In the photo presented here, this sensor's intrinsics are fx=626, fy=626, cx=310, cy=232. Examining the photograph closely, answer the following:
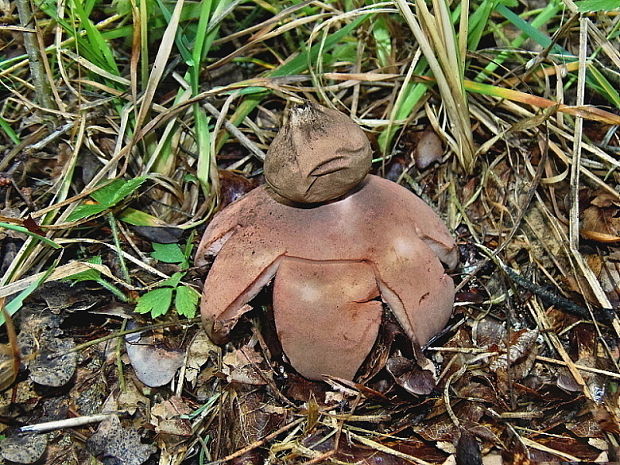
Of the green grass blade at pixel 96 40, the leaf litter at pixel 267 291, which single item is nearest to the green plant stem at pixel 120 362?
the leaf litter at pixel 267 291

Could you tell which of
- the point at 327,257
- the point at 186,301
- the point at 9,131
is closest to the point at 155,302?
the point at 186,301

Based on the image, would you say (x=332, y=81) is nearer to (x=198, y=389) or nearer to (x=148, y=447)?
(x=198, y=389)

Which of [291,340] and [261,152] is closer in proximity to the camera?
[291,340]

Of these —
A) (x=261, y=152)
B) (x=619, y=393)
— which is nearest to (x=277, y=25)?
(x=261, y=152)

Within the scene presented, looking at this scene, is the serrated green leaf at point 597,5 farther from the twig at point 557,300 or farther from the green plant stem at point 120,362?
the green plant stem at point 120,362

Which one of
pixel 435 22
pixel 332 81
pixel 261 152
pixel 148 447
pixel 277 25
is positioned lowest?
pixel 148 447

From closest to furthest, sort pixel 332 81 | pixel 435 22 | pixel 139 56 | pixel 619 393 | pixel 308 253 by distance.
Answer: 1. pixel 308 253
2. pixel 619 393
3. pixel 435 22
4. pixel 139 56
5. pixel 332 81

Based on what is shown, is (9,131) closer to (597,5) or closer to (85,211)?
(85,211)
